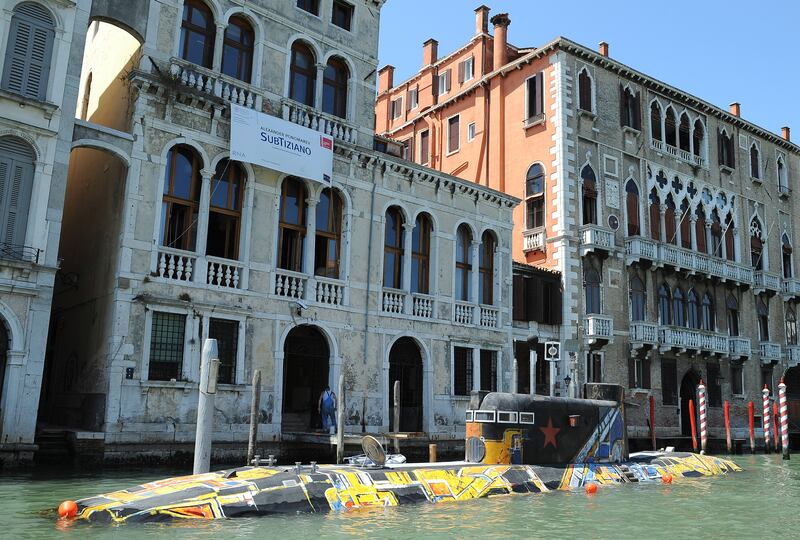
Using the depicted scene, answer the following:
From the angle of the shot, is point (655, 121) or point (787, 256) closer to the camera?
point (655, 121)

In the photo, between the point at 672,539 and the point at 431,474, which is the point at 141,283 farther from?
the point at 672,539

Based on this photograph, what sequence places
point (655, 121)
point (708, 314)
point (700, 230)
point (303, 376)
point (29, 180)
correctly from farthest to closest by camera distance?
1. point (700, 230)
2. point (708, 314)
3. point (655, 121)
4. point (303, 376)
5. point (29, 180)

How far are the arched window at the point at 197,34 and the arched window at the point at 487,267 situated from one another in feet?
37.3

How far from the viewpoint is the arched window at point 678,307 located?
34.4m

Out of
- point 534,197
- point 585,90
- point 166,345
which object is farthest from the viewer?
point 585,90

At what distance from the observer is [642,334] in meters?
32.2

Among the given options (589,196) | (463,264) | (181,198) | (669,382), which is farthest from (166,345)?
(669,382)

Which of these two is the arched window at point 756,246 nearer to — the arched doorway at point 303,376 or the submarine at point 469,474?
the submarine at point 469,474

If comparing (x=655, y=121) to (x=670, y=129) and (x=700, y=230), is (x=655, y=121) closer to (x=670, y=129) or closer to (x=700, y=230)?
(x=670, y=129)

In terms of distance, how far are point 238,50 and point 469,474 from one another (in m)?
13.8

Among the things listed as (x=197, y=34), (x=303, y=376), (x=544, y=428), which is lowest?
(x=544, y=428)

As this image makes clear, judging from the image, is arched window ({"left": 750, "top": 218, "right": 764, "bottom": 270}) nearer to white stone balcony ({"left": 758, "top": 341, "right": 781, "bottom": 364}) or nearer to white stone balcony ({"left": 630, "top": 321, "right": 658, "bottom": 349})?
white stone balcony ({"left": 758, "top": 341, "right": 781, "bottom": 364})

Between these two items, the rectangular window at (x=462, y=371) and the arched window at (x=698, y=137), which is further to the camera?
the arched window at (x=698, y=137)

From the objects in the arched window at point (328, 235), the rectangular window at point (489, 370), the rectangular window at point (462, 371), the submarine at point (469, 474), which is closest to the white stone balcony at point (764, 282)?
the rectangular window at point (489, 370)
